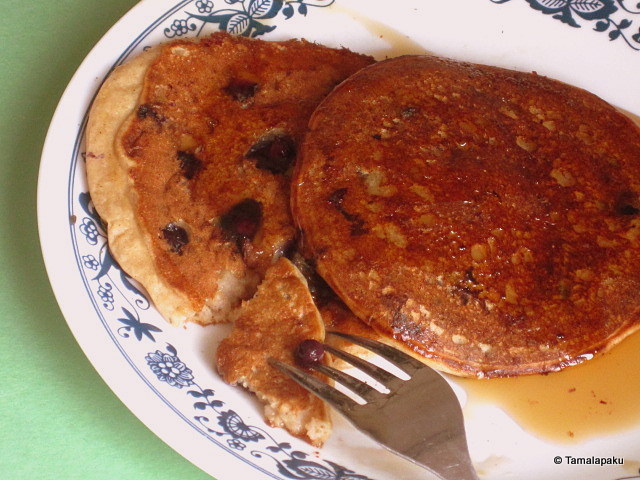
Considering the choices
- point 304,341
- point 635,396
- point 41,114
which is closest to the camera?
point 304,341

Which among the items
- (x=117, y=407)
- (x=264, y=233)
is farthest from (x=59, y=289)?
(x=264, y=233)

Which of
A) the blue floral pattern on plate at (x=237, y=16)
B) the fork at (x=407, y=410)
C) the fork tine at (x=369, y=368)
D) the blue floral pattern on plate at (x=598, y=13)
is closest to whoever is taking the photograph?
the fork at (x=407, y=410)

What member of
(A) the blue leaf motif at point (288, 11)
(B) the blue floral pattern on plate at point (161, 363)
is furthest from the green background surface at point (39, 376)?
(A) the blue leaf motif at point (288, 11)

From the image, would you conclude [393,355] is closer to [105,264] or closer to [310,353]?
[310,353]

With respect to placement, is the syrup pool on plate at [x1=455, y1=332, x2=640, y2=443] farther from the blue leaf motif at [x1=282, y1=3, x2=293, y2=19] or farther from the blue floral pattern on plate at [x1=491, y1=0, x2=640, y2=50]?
the blue leaf motif at [x1=282, y1=3, x2=293, y2=19]

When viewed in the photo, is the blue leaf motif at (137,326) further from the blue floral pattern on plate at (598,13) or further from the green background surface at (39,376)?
the blue floral pattern on plate at (598,13)

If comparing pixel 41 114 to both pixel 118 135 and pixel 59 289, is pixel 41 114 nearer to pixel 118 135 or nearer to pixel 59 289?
pixel 118 135
